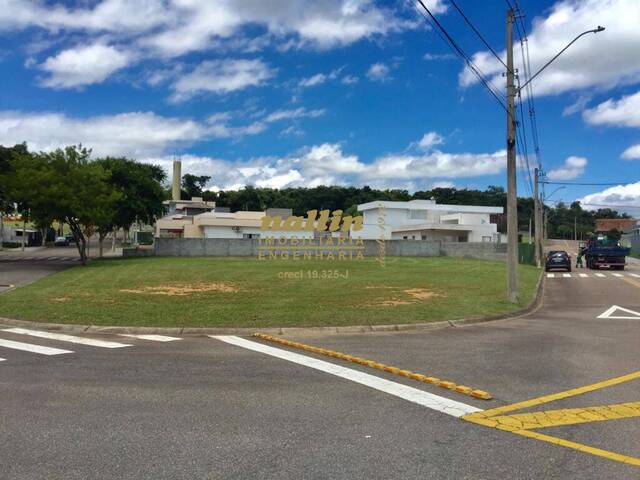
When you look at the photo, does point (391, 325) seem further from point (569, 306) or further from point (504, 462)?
point (569, 306)

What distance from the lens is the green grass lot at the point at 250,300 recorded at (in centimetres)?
1246

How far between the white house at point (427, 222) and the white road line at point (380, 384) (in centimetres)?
5448

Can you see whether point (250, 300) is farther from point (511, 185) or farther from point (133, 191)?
point (133, 191)

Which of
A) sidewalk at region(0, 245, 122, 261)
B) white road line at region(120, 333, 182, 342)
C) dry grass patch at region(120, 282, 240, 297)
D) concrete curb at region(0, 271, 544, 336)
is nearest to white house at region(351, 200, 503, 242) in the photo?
sidewalk at region(0, 245, 122, 261)

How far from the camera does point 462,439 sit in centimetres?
489

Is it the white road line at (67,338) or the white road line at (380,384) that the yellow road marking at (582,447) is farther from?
the white road line at (67,338)

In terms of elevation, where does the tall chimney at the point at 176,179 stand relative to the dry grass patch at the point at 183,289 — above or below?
above

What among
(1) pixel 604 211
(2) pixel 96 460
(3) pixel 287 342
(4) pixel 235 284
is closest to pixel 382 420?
(2) pixel 96 460

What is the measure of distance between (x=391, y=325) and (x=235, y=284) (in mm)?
10728

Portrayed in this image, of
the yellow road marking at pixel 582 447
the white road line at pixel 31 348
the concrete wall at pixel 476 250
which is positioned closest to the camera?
the yellow road marking at pixel 582 447

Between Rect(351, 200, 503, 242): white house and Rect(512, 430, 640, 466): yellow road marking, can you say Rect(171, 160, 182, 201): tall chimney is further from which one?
Rect(512, 430, 640, 466): yellow road marking

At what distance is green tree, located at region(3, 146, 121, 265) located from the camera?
31.5 metres

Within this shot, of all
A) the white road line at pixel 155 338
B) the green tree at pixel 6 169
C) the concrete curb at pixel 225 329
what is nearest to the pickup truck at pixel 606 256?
the concrete curb at pixel 225 329

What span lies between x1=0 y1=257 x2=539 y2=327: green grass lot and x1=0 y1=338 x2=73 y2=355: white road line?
6.94ft
